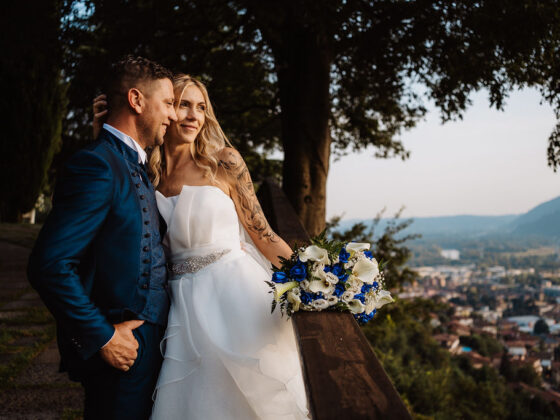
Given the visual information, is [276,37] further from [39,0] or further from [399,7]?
[39,0]

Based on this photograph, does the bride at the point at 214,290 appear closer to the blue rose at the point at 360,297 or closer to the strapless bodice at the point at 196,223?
the strapless bodice at the point at 196,223

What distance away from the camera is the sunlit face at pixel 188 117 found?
258 centimetres

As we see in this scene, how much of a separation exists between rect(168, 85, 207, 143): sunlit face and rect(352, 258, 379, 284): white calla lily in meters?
1.26

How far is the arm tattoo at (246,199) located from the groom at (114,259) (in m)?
0.56

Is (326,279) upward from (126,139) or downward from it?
downward

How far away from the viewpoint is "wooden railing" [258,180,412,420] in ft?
3.81

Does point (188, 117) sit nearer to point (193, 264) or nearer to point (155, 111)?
point (155, 111)

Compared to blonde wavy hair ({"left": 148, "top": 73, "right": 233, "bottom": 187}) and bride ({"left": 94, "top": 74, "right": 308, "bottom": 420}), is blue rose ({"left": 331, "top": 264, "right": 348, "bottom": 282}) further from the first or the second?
blonde wavy hair ({"left": 148, "top": 73, "right": 233, "bottom": 187})

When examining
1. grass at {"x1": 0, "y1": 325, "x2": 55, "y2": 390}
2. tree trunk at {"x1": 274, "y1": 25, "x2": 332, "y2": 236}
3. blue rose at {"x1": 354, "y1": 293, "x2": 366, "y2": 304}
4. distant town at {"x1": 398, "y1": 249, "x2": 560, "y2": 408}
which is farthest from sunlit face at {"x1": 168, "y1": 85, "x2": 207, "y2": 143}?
distant town at {"x1": 398, "y1": 249, "x2": 560, "y2": 408}

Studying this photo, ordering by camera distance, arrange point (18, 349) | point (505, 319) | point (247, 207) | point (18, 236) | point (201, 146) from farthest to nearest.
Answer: point (505, 319) → point (18, 236) → point (18, 349) → point (201, 146) → point (247, 207)

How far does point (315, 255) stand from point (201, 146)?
46.3 inches

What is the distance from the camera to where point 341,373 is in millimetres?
1352

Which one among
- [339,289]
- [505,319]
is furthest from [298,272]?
[505,319]

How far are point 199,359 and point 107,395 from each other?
0.36m
